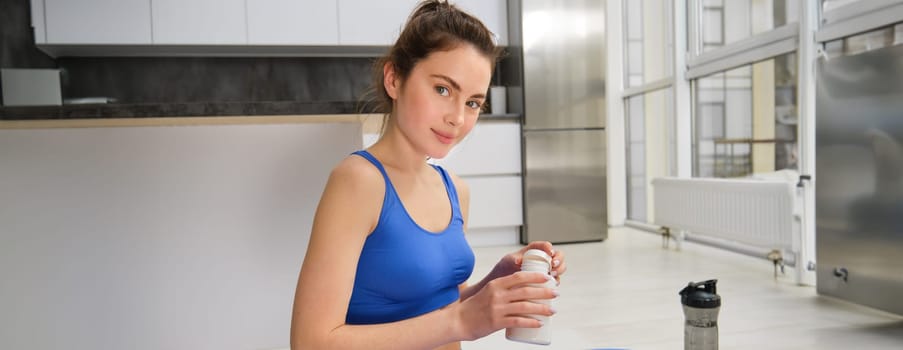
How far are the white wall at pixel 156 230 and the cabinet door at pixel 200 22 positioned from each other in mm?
2663

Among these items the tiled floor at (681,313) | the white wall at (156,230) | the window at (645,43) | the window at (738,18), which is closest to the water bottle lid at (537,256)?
the white wall at (156,230)

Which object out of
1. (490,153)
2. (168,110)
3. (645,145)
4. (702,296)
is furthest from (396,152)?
(645,145)

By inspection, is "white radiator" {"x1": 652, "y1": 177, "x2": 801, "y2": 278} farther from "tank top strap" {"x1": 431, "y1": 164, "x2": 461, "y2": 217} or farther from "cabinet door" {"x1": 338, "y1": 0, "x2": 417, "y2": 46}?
"tank top strap" {"x1": 431, "y1": 164, "x2": 461, "y2": 217}

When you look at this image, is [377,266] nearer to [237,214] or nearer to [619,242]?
[237,214]

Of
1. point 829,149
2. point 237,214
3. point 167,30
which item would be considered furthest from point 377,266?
point 167,30

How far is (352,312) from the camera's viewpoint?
0.83 meters

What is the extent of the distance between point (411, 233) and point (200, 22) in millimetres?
3853

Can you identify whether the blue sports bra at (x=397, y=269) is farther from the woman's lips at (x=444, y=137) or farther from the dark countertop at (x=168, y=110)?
the dark countertop at (x=168, y=110)

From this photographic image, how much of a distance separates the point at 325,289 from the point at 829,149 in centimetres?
240

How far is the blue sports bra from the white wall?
92 centimetres

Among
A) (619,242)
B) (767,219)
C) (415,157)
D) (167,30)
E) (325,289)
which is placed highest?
(167,30)

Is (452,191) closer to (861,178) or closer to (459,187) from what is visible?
(459,187)

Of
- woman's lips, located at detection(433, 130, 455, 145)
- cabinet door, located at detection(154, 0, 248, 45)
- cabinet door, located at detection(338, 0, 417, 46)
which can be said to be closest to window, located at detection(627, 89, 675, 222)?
cabinet door, located at detection(338, 0, 417, 46)

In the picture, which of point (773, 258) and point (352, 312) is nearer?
point (352, 312)
